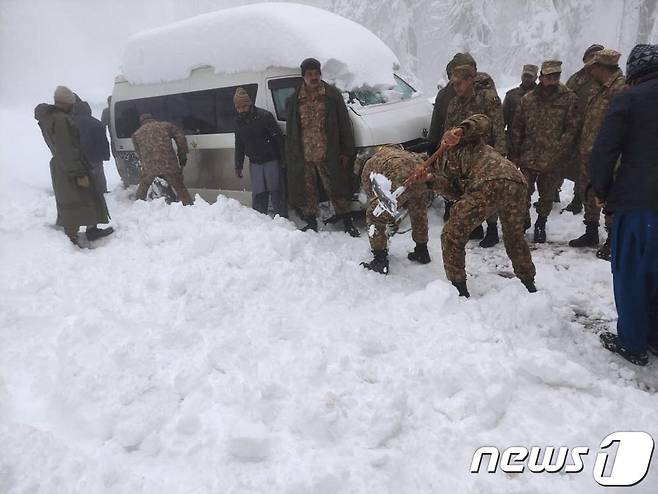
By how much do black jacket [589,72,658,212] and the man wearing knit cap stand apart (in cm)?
374

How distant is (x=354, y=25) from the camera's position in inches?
253

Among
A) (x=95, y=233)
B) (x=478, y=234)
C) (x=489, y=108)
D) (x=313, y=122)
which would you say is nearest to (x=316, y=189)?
(x=313, y=122)

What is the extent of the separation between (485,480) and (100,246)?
4.97 metres

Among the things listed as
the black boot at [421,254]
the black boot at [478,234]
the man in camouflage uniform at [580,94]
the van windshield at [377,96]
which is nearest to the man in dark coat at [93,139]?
the van windshield at [377,96]

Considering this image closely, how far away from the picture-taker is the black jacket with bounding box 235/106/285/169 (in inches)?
217

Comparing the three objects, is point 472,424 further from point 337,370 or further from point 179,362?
point 179,362

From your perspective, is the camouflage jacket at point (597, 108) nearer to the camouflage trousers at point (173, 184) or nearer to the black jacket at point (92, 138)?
the camouflage trousers at point (173, 184)

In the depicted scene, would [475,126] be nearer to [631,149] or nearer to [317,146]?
[631,149]

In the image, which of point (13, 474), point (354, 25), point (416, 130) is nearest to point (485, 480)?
point (13, 474)

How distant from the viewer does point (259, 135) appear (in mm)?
5543

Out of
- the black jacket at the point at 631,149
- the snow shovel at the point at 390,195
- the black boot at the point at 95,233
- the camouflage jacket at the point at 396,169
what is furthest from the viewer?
the black boot at the point at 95,233

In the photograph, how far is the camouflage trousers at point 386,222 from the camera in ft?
14.4

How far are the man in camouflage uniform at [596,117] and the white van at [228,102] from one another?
6.08ft

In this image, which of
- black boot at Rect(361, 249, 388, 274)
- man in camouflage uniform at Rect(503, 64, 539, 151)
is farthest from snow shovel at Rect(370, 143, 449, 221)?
man in camouflage uniform at Rect(503, 64, 539, 151)
